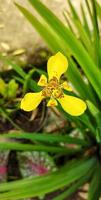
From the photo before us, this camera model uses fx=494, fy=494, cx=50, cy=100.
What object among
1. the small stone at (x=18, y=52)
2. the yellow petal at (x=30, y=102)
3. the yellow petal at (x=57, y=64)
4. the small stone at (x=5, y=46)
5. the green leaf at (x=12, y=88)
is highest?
the small stone at (x=5, y=46)

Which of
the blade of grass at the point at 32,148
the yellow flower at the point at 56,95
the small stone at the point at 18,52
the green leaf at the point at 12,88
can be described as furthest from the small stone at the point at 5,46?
the yellow flower at the point at 56,95

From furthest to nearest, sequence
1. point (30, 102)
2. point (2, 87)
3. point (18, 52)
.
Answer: point (18, 52)
point (2, 87)
point (30, 102)

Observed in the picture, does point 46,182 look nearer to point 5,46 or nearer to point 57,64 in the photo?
point 57,64

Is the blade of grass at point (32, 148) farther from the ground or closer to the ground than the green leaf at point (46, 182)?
farther from the ground

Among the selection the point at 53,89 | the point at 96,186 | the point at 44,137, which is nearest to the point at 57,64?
the point at 53,89

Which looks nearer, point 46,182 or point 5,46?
point 46,182

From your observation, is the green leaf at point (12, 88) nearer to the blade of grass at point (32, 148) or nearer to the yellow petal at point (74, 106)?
the blade of grass at point (32, 148)

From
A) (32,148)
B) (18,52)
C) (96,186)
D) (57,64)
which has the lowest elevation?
(96,186)
